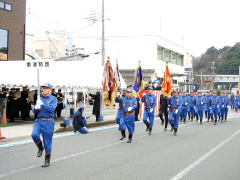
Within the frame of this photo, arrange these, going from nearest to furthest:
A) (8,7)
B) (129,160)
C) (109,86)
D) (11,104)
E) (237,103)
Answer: (129,160), (109,86), (11,104), (8,7), (237,103)

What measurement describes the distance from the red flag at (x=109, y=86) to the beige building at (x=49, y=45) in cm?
5847

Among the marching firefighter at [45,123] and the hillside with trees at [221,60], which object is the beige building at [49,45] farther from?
the marching firefighter at [45,123]

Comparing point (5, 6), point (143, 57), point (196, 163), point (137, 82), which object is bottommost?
point (196, 163)

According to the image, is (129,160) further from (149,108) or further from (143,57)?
(143,57)

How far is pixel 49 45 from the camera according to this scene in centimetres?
7675

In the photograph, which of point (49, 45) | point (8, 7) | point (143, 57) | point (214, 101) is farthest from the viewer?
point (49, 45)

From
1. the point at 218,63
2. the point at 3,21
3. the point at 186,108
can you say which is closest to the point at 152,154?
the point at 186,108

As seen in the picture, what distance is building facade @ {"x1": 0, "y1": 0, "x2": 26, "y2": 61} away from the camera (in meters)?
29.1

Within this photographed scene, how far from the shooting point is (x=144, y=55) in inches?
1869

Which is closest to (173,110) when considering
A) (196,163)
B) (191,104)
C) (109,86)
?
(109,86)

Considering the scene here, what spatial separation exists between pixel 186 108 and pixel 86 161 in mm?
11769

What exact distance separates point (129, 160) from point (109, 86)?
8.77 m

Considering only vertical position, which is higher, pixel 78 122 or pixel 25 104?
pixel 25 104

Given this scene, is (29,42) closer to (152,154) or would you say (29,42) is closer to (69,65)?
(69,65)
